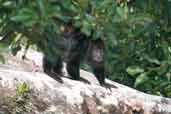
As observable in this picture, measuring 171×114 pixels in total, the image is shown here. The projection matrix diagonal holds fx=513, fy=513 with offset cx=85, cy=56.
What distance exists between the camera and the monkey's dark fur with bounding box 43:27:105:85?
592cm

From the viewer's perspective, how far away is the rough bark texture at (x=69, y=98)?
4879 mm

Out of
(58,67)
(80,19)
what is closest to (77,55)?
(58,67)

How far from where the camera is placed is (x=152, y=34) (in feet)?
16.6

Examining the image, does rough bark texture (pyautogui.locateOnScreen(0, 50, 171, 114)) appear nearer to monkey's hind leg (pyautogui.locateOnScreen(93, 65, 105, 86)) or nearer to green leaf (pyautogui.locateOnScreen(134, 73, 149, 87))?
green leaf (pyautogui.locateOnScreen(134, 73, 149, 87))

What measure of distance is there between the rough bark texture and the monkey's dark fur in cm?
35

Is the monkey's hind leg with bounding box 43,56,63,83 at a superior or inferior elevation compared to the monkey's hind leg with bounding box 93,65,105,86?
superior

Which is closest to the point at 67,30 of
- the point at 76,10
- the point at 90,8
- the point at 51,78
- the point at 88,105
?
the point at 51,78

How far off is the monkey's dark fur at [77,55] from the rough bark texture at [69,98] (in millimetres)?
345

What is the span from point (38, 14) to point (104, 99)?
2932mm

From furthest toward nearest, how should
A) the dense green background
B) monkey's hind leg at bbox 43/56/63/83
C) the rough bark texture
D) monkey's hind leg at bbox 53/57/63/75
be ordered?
monkey's hind leg at bbox 53/57/63/75 → monkey's hind leg at bbox 43/56/63/83 → the rough bark texture → the dense green background

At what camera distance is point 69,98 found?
519cm

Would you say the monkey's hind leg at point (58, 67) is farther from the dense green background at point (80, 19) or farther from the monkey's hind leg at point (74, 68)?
the dense green background at point (80, 19)

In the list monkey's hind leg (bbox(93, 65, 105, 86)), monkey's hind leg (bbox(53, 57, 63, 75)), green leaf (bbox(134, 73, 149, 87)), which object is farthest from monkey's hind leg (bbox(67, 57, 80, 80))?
green leaf (bbox(134, 73, 149, 87))

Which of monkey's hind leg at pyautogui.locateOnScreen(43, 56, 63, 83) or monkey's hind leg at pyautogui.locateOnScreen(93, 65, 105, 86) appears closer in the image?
monkey's hind leg at pyautogui.locateOnScreen(43, 56, 63, 83)
